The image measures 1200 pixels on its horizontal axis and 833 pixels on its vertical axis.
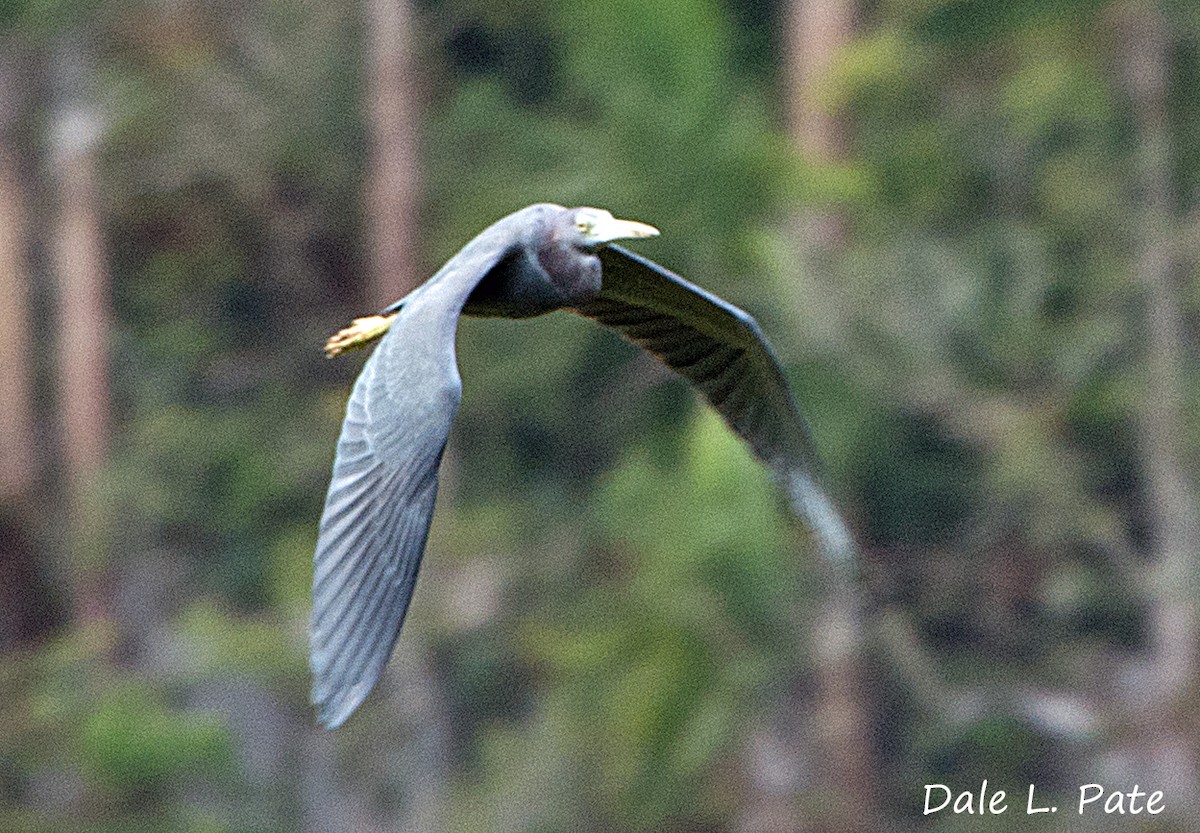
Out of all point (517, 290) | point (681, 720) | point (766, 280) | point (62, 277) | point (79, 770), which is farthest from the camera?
point (62, 277)

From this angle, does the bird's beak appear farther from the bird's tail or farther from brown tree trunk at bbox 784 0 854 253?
brown tree trunk at bbox 784 0 854 253

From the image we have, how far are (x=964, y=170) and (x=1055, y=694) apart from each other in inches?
103

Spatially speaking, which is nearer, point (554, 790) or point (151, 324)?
point (554, 790)

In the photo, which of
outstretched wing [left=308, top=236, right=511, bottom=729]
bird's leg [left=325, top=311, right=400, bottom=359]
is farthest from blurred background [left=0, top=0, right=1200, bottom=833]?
outstretched wing [left=308, top=236, right=511, bottom=729]

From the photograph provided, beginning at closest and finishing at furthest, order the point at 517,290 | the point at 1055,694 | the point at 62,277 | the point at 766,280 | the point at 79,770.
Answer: the point at 517,290, the point at 766,280, the point at 79,770, the point at 1055,694, the point at 62,277

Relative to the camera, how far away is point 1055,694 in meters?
9.45

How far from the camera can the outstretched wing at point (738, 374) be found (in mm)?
3855

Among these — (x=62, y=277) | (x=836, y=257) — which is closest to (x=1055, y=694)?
(x=836, y=257)

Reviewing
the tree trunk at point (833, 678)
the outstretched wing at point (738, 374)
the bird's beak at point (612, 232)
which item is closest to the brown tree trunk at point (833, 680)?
the tree trunk at point (833, 678)

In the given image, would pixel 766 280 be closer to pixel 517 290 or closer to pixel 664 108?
pixel 664 108

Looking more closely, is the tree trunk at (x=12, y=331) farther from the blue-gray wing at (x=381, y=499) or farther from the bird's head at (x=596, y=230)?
the blue-gray wing at (x=381, y=499)

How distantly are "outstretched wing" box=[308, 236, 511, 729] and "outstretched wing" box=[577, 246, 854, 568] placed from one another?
2.59 ft

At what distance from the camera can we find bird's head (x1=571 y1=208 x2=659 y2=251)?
342cm

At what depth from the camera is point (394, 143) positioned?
931 cm
